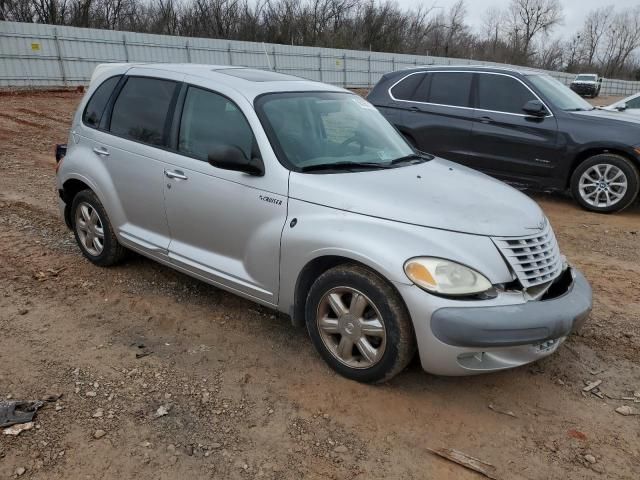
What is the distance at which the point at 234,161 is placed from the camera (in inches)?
135

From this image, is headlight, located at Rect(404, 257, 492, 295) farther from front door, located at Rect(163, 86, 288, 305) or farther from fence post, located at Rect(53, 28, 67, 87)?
fence post, located at Rect(53, 28, 67, 87)

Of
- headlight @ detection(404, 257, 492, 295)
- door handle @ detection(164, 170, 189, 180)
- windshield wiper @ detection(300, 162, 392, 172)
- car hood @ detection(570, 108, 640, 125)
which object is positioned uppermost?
windshield wiper @ detection(300, 162, 392, 172)

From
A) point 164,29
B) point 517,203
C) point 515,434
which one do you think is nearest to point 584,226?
point 517,203

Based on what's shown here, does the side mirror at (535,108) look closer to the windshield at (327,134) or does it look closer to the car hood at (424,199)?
the windshield at (327,134)

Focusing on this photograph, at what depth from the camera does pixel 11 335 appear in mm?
3734

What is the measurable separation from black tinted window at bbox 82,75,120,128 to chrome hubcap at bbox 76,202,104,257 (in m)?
0.73

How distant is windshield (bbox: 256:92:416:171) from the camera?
3559 millimetres

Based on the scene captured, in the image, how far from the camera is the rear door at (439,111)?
7715mm

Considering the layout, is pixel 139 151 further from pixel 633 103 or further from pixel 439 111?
pixel 633 103

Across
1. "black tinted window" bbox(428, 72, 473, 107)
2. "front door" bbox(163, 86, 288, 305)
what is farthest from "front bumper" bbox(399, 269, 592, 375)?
"black tinted window" bbox(428, 72, 473, 107)

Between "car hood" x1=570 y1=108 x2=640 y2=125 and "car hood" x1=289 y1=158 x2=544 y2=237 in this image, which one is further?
"car hood" x1=570 y1=108 x2=640 y2=125

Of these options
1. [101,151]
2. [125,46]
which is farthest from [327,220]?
[125,46]

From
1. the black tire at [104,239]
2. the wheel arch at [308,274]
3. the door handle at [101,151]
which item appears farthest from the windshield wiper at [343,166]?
the black tire at [104,239]

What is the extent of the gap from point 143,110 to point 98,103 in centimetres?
69
